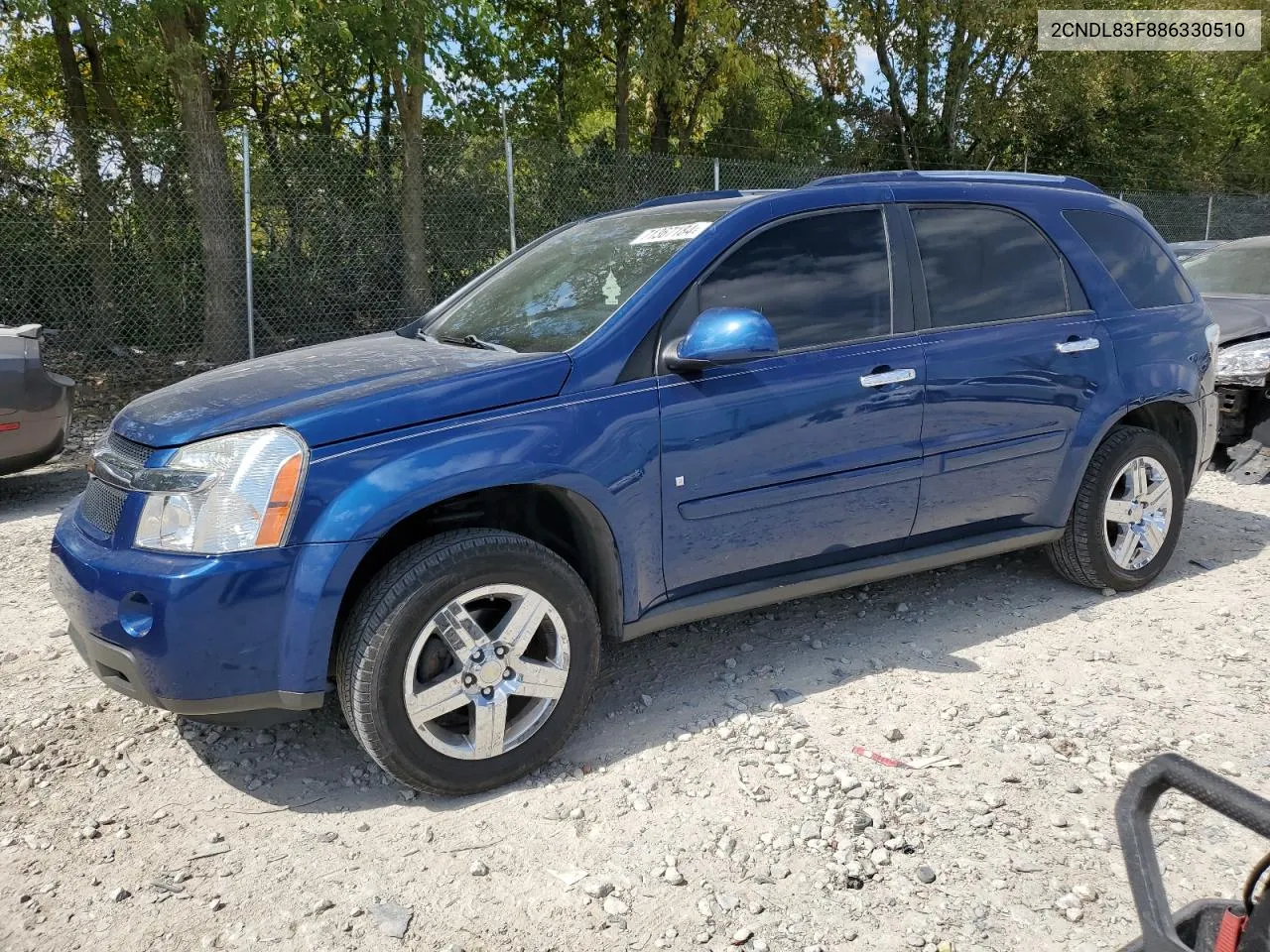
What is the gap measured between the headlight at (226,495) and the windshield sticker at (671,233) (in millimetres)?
1555

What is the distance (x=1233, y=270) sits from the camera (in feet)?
27.1

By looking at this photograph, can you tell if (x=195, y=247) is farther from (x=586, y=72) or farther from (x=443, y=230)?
(x=586, y=72)

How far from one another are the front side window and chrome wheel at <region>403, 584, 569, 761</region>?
6940mm

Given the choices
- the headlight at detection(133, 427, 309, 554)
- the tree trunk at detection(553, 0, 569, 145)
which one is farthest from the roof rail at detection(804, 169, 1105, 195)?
the tree trunk at detection(553, 0, 569, 145)

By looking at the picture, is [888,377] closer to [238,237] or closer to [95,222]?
[238,237]

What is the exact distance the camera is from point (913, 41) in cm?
2130

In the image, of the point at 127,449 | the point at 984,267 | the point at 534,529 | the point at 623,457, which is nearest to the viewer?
the point at 127,449

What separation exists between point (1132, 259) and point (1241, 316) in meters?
3.39

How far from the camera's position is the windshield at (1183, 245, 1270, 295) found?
311 inches

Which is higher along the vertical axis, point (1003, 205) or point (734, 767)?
point (1003, 205)

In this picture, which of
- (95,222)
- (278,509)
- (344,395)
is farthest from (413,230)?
(278,509)

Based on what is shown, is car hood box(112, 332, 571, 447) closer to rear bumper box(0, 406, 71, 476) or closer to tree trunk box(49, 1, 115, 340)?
rear bumper box(0, 406, 71, 476)

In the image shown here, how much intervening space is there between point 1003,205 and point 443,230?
26.6 feet

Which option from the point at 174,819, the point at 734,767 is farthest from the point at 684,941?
the point at 174,819
